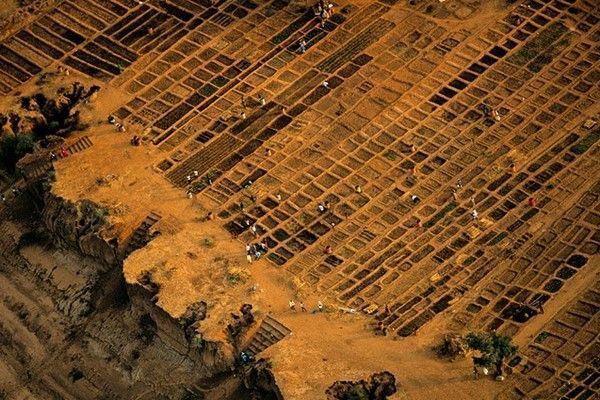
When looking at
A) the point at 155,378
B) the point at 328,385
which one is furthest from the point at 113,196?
the point at 328,385

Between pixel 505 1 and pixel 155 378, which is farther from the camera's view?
pixel 505 1

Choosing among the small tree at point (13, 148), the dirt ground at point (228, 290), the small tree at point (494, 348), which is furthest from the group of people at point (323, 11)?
the small tree at point (494, 348)

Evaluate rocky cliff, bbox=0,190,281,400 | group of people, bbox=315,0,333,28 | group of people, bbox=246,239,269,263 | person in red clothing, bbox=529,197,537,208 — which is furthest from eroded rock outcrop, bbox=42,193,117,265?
person in red clothing, bbox=529,197,537,208

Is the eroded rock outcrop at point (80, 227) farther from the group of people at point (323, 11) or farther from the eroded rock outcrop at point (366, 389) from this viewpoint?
the group of people at point (323, 11)

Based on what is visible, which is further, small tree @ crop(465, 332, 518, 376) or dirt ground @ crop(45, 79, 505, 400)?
dirt ground @ crop(45, 79, 505, 400)

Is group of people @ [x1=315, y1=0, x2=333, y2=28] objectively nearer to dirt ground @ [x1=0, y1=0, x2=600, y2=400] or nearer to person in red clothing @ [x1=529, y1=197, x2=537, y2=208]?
dirt ground @ [x1=0, y1=0, x2=600, y2=400]

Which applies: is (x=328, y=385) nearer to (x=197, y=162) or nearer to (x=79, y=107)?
(x=197, y=162)

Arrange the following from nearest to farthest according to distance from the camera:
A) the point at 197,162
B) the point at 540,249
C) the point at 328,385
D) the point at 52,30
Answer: the point at 328,385
the point at 540,249
the point at 197,162
the point at 52,30

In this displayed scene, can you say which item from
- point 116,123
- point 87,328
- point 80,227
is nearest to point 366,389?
point 87,328
